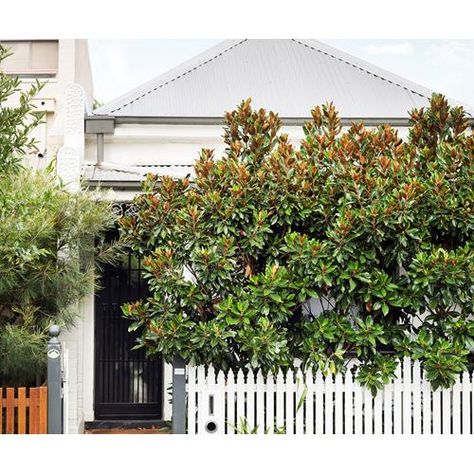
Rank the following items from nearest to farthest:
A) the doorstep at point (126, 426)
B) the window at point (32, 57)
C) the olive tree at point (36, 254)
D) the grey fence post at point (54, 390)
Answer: the grey fence post at point (54, 390)
the olive tree at point (36, 254)
the doorstep at point (126, 426)
the window at point (32, 57)

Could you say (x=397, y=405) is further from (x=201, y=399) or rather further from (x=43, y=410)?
(x=43, y=410)

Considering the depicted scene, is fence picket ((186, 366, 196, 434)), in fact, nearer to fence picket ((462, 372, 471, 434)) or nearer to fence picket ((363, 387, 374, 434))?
fence picket ((363, 387, 374, 434))

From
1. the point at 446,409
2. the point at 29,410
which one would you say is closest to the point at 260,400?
the point at 446,409

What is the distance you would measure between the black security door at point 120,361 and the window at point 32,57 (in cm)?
314

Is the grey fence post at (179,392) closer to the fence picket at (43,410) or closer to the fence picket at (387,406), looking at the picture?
the fence picket at (43,410)

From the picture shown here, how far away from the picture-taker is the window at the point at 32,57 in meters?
10.1

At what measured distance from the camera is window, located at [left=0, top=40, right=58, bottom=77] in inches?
398

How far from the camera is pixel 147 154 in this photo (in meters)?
9.48

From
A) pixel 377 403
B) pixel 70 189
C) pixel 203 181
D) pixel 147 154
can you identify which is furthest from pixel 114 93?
pixel 377 403

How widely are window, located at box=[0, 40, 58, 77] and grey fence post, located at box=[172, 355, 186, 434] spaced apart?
16.6 ft

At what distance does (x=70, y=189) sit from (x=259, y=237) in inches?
99.5

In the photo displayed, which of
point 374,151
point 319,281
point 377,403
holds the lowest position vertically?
point 377,403

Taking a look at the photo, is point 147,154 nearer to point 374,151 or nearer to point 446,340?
point 374,151

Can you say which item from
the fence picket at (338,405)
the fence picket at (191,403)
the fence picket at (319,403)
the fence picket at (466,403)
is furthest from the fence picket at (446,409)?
the fence picket at (191,403)
